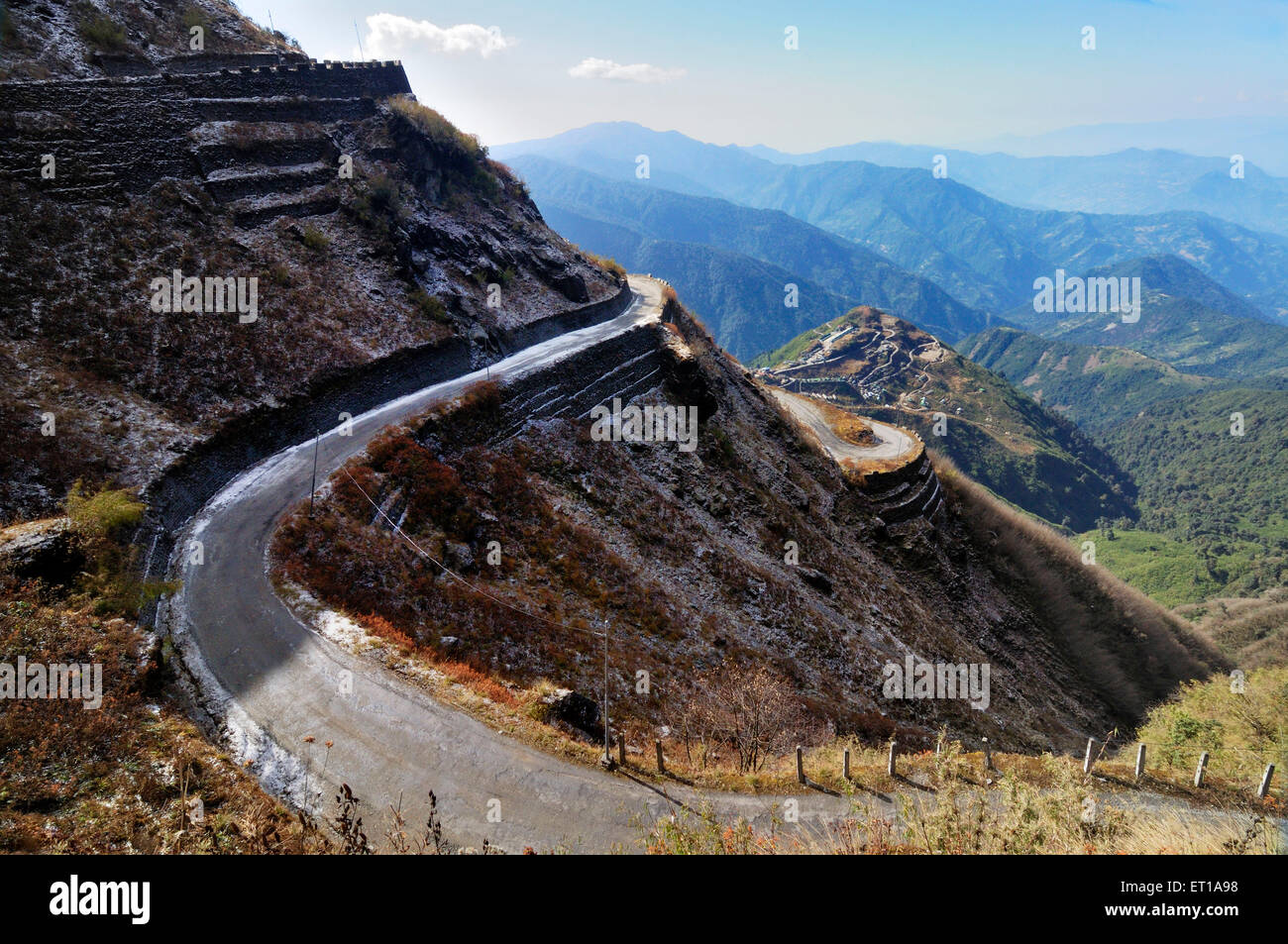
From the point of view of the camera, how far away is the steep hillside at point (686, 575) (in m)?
21.0

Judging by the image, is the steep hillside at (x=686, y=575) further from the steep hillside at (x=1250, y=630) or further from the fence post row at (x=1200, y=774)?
the steep hillside at (x=1250, y=630)

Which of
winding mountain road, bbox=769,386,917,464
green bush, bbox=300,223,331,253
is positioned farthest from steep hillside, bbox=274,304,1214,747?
green bush, bbox=300,223,331,253

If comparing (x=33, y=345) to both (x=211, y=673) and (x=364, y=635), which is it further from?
(x=364, y=635)

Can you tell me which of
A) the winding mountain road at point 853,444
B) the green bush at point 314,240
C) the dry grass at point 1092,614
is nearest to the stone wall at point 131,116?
the green bush at point 314,240

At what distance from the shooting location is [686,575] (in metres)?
30.0

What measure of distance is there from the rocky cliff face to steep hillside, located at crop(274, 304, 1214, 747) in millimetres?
7664

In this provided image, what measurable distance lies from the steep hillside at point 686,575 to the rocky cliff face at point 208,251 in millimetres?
7664

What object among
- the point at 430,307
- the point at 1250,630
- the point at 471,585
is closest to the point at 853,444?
the point at 430,307

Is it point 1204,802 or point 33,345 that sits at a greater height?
point 33,345

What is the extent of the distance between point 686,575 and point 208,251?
1251 inches

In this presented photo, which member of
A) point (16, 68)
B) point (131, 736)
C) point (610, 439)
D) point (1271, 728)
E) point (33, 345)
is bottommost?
point (1271, 728)

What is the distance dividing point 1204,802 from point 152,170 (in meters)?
53.8

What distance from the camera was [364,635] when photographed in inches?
695
